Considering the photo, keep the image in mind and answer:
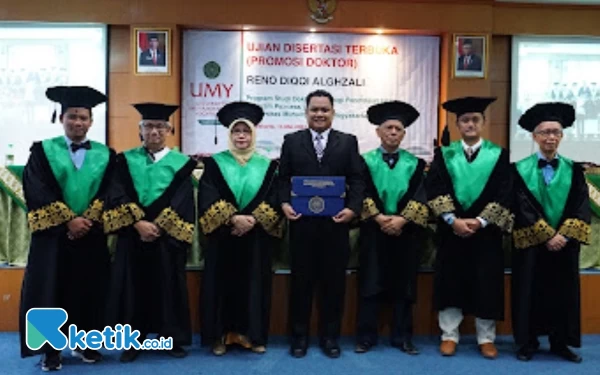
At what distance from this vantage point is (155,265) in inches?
130

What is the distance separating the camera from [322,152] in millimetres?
3396

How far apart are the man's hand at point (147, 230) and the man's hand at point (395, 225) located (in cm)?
133

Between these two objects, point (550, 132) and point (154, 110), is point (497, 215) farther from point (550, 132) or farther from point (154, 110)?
point (154, 110)

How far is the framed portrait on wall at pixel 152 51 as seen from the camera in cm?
629

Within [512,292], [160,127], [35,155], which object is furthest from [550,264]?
[35,155]

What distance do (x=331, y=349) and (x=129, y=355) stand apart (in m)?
1.17

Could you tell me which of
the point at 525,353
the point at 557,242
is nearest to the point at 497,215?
the point at 557,242

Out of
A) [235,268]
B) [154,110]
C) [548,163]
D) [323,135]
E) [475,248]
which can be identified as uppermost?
[154,110]

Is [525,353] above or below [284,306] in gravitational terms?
below

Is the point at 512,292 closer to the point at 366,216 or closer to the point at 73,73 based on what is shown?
the point at 366,216

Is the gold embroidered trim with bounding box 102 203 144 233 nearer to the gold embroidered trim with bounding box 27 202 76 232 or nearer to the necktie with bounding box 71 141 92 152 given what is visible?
the gold embroidered trim with bounding box 27 202 76 232

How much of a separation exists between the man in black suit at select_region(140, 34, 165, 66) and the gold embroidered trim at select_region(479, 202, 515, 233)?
4.26 m

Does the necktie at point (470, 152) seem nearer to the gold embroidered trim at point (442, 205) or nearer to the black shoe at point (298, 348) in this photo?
the gold embroidered trim at point (442, 205)

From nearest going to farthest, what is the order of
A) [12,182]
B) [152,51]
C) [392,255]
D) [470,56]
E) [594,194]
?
[392,255]
[12,182]
[594,194]
[152,51]
[470,56]
